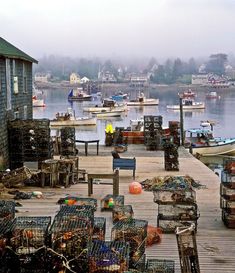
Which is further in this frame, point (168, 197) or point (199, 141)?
point (199, 141)

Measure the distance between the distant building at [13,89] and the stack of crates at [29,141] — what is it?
0.28 meters

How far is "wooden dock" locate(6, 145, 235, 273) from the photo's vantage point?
9461 mm

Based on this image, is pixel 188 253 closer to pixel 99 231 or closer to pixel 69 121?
pixel 99 231

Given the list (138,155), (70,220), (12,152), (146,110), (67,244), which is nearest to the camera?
(67,244)

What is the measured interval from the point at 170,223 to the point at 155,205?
2.39 m

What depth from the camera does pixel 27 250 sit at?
7.79 metres

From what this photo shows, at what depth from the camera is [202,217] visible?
12.2 m

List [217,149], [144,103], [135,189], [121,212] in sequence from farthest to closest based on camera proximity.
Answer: [144,103], [217,149], [135,189], [121,212]

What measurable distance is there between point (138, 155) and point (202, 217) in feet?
36.2

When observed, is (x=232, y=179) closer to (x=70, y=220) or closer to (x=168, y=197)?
(x=168, y=197)

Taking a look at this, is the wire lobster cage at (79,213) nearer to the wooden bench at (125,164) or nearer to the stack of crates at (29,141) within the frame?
the wooden bench at (125,164)

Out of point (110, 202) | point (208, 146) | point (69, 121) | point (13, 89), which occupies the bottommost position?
point (69, 121)

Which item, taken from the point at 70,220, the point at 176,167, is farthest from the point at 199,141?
the point at 70,220

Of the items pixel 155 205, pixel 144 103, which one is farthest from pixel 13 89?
pixel 144 103
